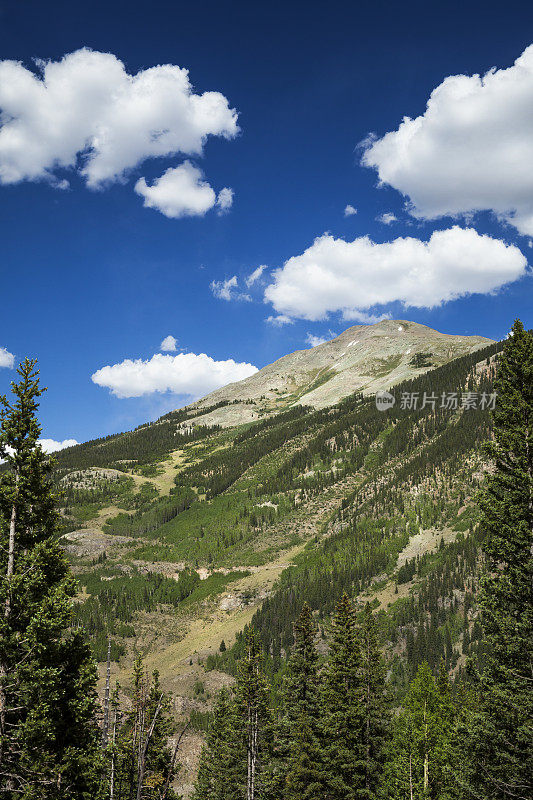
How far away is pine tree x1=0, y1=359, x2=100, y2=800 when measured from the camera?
1623 cm

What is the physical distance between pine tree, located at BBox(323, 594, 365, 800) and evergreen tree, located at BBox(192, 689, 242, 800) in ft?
26.6

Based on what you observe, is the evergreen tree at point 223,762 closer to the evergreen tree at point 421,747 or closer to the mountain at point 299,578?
the evergreen tree at point 421,747

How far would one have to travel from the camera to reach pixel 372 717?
104ft

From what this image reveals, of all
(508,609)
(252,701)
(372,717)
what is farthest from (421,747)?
(508,609)

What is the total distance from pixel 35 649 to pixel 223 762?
103 ft

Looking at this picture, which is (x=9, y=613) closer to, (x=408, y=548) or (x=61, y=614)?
(x=61, y=614)

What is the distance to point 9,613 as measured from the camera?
677 inches

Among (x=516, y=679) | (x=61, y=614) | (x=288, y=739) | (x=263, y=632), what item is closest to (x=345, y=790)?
(x=288, y=739)

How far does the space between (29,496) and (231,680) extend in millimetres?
112239

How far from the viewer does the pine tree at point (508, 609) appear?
1716 cm

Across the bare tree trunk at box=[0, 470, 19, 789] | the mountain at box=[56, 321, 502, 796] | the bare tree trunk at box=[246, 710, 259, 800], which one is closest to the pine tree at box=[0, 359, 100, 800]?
the bare tree trunk at box=[0, 470, 19, 789]

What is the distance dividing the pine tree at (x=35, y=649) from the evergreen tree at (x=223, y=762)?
20530 millimetres

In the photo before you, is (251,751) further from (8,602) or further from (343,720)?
(8,602)

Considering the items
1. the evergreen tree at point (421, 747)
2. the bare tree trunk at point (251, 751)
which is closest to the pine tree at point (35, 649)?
the bare tree trunk at point (251, 751)
